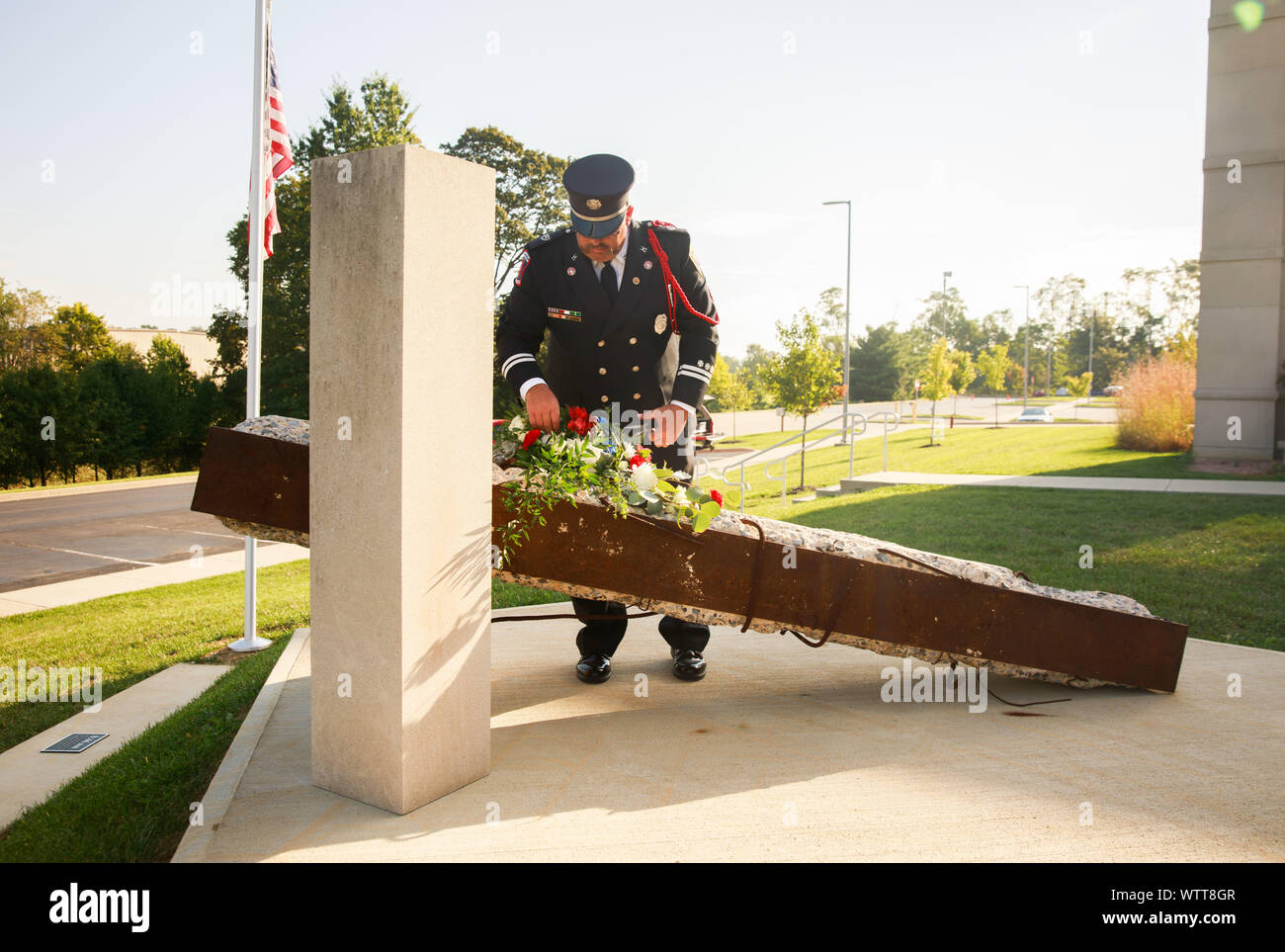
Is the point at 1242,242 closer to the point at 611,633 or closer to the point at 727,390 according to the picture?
the point at 611,633

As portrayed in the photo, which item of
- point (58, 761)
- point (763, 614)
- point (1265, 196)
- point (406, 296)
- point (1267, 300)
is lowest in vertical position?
point (58, 761)

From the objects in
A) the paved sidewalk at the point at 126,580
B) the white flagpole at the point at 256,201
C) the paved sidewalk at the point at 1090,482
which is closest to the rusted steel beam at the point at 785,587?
the white flagpole at the point at 256,201

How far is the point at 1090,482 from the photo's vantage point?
1304cm

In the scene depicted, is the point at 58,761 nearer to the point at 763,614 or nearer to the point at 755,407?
the point at 763,614

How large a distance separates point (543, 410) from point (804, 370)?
1760cm

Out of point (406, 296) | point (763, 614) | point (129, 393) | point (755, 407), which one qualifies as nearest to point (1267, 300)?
point (763, 614)

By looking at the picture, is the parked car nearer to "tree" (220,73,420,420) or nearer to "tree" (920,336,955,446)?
"tree" (920,336,955,446)

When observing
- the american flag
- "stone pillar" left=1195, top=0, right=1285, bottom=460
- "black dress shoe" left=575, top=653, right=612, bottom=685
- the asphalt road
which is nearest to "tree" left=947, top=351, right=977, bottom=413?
"stone pillar" left=1195, top=0, right=1285, bottom=460

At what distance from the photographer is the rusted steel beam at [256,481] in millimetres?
3246

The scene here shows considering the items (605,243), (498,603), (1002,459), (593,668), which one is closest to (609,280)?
(605,243)

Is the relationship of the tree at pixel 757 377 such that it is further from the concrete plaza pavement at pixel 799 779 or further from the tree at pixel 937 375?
the concrete plaza pavement at pixel 799 779

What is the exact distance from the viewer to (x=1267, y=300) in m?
14.5

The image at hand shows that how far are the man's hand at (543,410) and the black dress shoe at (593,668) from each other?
1345 millimetres
